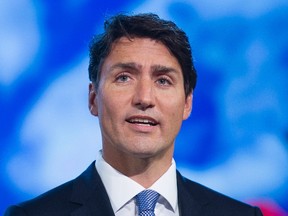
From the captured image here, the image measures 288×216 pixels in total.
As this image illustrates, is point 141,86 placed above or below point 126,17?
below

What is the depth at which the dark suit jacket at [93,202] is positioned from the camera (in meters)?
1.98

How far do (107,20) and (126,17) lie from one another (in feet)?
0.23

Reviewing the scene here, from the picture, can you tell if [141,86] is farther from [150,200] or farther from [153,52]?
[150,200]

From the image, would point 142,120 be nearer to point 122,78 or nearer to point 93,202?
point 122,78

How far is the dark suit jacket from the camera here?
6.50 ft

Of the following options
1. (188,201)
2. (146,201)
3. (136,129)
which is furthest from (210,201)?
(136,129)

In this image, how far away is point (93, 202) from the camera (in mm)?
2002

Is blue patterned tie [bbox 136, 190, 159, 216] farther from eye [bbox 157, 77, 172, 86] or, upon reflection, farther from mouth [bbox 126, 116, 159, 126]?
eye [bbox 157, 77, 172, 86]

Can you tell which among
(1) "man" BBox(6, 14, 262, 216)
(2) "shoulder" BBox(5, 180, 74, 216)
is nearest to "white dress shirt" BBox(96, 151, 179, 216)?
(1) "man" BBox(6, 14, 262, 216)

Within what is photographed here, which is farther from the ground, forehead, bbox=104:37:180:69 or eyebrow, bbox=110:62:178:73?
forehead, bbox=104:37:180:69

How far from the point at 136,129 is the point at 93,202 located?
0.23 m

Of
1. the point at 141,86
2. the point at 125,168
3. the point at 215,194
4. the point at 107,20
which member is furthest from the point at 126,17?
the point at 215,194

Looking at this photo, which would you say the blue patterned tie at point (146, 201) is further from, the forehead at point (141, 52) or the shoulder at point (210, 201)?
the forehead at point (141, 52)

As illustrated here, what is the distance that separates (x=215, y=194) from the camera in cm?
221
